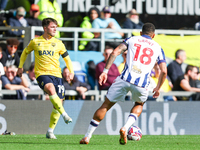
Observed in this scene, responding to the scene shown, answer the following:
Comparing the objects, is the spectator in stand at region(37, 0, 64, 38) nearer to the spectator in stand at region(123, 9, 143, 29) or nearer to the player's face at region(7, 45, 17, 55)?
the player's face at region(7, 45, 17, 55)

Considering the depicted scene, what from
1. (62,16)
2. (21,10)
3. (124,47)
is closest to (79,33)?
(62,16)

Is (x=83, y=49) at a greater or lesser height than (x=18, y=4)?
lesser

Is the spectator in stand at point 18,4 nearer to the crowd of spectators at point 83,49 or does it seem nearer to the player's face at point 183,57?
the crowd of spectators at point 83,49

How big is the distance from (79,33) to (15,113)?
379cm

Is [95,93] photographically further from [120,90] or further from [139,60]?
[139,60]

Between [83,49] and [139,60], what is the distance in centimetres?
520

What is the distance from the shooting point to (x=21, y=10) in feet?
38.6

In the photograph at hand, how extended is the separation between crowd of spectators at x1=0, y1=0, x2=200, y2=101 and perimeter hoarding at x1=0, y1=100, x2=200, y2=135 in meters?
0.46

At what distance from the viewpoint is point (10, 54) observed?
10.8 meters

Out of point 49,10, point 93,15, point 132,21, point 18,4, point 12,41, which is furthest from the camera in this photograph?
point 132,21

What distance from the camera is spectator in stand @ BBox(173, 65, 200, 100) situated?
36.8ft

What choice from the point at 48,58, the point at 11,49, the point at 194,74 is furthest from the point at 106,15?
the point at 48,58

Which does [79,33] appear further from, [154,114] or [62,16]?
[154,114]

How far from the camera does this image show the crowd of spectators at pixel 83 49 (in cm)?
1044
